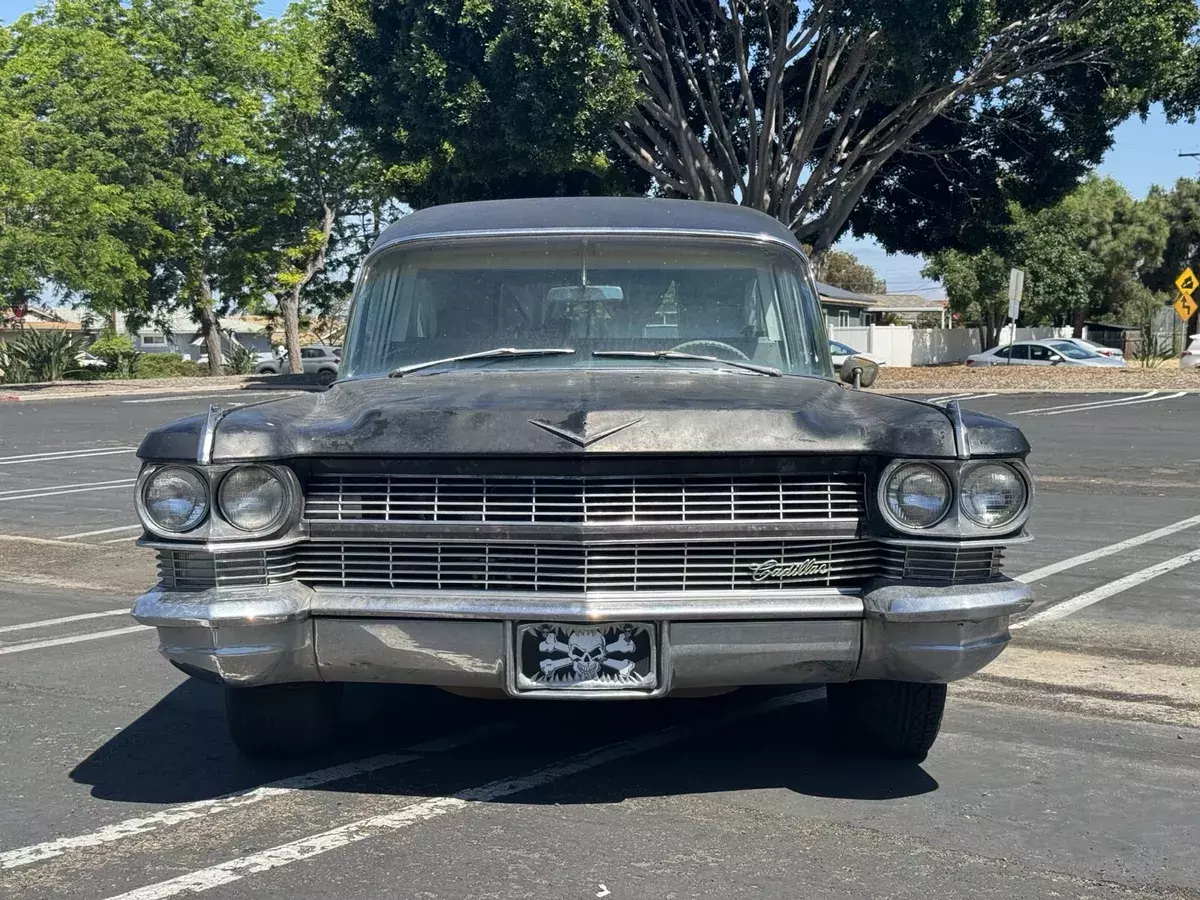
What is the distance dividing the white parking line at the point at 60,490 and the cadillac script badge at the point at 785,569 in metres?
11.0

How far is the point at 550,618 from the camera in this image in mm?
3936

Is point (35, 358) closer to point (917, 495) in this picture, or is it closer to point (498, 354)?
point (498, 354)

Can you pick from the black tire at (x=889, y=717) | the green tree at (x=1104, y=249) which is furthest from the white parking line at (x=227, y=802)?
the green tree at (x=1104, y=249)

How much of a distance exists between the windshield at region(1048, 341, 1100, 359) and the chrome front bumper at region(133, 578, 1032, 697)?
112 ft

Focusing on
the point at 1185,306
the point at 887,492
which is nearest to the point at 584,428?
the point at 887,492

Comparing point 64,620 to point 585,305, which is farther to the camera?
point 64,620

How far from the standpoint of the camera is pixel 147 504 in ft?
13.7

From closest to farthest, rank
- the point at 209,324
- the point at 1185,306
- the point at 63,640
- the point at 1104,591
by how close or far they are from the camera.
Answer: the point at 63,640 < the point at 1104,591 < the point at 1185,306 < the point at 209,324

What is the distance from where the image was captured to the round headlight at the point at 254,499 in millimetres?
4094

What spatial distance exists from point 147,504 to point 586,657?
54.3 inches

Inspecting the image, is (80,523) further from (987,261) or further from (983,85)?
(987,261)

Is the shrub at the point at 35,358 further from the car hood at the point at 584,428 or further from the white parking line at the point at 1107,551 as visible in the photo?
the car hood at the point at 584,428

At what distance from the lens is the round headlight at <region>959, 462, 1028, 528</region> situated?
13.4 feet

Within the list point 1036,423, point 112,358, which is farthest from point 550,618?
point 112,358
